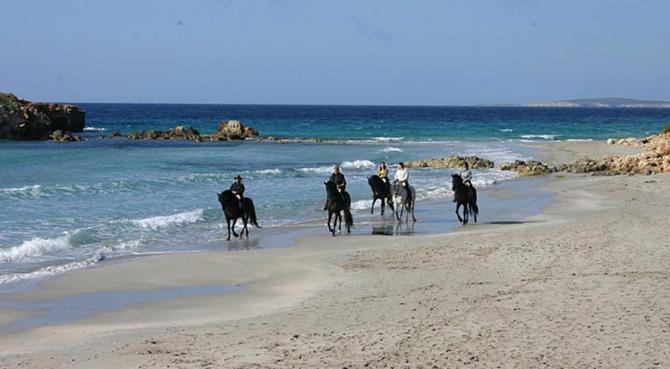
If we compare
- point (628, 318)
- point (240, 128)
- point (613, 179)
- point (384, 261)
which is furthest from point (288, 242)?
point (240, 128)

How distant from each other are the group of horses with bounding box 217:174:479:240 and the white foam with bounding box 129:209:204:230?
59.8 inches

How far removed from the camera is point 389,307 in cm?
1232

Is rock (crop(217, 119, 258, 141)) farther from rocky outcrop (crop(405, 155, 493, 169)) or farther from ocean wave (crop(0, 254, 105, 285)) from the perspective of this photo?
ocean wave (crop(0, 254, 105, 285))

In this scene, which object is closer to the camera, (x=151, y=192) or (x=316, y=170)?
(x=151, y=192)

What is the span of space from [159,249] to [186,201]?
32.6 ft

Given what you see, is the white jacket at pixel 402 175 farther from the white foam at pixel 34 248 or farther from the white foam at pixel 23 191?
the white foam at pixel 23 191

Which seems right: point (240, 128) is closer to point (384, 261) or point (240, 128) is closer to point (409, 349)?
point (384, 261)

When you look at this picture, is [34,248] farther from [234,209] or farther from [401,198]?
[401,198]

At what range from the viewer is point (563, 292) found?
12.9m

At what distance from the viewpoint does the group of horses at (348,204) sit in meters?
21.1

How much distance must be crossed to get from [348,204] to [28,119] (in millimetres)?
57109

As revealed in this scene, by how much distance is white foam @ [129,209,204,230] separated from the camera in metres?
22.9

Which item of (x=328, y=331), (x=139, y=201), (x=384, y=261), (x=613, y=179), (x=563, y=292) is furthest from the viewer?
(x=613, y=179)

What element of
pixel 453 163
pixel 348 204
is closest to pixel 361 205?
pixel 348 204
